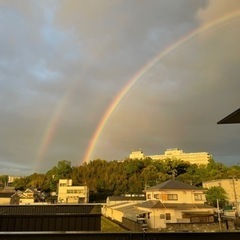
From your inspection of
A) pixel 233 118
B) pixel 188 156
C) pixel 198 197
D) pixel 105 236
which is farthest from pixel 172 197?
pixel 188 156

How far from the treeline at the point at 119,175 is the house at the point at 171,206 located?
30.7 meters

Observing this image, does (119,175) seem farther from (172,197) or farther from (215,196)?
(172,197)

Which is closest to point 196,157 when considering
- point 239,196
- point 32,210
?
point 239,196

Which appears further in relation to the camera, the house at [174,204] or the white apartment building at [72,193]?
the white apartment building at [72,193]

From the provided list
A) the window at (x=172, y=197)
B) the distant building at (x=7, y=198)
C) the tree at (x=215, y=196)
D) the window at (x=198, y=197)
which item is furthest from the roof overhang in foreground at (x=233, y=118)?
the distant building at (x=7, y=198)

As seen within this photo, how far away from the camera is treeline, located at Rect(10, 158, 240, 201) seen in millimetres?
57625

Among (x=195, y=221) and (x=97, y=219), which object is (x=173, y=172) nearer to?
(x=195, y=221)

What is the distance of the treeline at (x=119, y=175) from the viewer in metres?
57.6

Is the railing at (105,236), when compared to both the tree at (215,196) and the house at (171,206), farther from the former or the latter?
the tree at (215,196)

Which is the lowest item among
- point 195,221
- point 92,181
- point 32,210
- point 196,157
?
point 195,221

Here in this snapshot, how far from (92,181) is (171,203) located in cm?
4179

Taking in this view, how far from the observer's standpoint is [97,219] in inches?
295

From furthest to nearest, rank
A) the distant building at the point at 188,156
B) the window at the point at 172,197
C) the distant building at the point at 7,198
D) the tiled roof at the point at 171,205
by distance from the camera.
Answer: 1. the distant building at the point at 188,156
2. the distant building at the point at 7,198
3. the window at the point at 172,197
4. the tiled roof at the point at 171,205

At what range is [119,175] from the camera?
2486 inches
